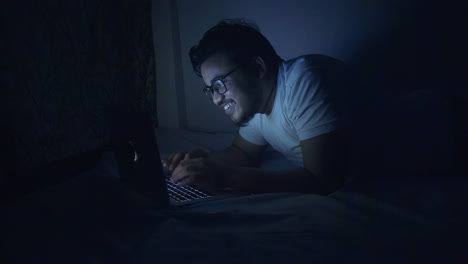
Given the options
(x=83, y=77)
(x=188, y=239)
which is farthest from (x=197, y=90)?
(x=188, y=239)

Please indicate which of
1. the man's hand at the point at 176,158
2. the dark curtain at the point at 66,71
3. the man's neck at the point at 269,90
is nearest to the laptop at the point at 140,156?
the man's hand at the point at 176,158

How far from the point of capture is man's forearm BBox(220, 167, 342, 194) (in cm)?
92

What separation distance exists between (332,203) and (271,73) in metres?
0.50

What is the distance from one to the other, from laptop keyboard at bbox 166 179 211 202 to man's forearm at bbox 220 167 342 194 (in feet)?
0.31

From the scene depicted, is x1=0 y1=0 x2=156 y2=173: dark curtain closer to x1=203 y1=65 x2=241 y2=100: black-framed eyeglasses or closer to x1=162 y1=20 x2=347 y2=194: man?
x1=162 y1=20 x2=347 y2=194: man

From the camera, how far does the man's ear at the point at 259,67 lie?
1.13m

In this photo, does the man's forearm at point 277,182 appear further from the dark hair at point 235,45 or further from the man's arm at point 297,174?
the dark hair at point 235,45

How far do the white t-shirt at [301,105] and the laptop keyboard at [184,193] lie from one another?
33cm

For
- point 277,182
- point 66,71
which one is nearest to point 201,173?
point 277,182

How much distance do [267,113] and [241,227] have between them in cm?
57

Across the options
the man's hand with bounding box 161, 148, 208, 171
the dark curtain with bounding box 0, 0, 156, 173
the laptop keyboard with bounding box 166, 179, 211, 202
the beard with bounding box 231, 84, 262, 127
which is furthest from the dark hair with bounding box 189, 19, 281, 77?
the dark curtain with bounding box 0, 0, 156, 173

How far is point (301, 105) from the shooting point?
3.21ft

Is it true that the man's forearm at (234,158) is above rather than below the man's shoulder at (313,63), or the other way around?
below

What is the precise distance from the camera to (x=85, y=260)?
0.58m
